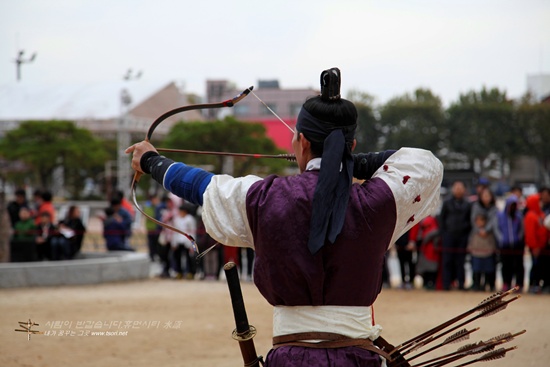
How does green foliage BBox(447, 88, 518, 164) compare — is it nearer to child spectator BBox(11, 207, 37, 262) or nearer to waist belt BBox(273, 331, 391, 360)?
child spectator BBox(11, 207, 37, 262)

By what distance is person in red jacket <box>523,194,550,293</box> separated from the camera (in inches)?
417

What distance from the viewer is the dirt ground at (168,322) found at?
6.57m

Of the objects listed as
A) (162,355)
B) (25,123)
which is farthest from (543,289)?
(25,123)

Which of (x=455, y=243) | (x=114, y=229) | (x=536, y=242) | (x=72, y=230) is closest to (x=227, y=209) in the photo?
(x=536, y=242)

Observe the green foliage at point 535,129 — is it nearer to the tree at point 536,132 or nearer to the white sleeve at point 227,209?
the tree at point 536,132

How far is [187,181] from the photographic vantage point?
271 centimetres

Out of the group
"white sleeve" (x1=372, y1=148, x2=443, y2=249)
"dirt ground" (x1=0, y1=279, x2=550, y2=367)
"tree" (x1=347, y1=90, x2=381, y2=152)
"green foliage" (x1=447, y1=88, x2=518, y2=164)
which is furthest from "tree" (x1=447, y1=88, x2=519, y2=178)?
"white sleeve" (x1=372, y1=148, x2=443, y2=249)

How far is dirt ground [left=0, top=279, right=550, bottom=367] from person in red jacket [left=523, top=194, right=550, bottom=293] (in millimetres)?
352

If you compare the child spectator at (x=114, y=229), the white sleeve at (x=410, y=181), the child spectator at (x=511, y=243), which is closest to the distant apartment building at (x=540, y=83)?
the child spectator at (x=114, y=229)

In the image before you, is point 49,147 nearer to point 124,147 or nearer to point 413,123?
point 124,147

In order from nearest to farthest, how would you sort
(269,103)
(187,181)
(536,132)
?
(187,181) → (536,132) → (269,103)

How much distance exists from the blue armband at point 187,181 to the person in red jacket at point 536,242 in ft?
28.4

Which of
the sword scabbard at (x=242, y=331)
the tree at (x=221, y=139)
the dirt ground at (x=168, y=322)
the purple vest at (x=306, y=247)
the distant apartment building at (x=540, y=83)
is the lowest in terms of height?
the dirt ground at (x=168, y=322)

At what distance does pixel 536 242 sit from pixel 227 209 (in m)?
8.79
